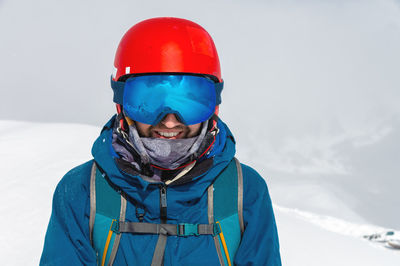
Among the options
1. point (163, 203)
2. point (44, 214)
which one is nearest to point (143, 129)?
point (163, 203)

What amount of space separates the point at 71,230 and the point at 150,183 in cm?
46

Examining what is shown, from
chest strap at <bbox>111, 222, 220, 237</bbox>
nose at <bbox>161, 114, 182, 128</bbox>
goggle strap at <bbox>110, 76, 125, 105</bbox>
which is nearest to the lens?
chest strap at <bbox>111, 222, 220, 237</bbox>

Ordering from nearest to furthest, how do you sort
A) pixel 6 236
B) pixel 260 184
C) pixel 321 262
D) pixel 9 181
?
pixel 260 184
pixel 6 236
pixel 321 262
pixel 9 181

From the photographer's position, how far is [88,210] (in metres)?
1.90

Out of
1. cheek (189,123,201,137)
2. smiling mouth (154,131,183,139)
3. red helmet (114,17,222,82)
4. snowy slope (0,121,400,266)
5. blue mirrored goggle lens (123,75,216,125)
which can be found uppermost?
red helmet (114,17,222,82)

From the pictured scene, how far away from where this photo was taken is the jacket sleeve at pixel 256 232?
194 cm

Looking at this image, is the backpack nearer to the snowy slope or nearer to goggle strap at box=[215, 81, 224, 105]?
goggle strap at box=[215, 81, 224, 105]

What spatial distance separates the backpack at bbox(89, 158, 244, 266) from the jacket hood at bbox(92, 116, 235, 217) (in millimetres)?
55

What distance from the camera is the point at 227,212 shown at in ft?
6.30

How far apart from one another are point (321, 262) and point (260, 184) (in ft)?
14.1

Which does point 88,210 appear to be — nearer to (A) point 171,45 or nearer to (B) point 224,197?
(B) point 224,197

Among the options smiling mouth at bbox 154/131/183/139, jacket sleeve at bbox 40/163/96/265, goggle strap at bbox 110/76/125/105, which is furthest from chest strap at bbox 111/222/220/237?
goggle strap at bbox 110/76/125/105

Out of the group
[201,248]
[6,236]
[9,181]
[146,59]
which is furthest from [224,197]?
[9,181]

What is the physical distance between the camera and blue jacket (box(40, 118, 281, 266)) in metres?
1.85
